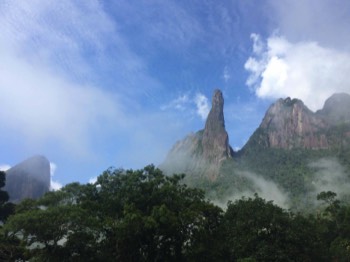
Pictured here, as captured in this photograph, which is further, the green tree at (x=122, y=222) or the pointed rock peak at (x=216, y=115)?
the pointed rock peak at (x=216, y=115)

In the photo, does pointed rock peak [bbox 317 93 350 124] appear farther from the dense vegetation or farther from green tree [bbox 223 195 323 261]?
the dense vegetation

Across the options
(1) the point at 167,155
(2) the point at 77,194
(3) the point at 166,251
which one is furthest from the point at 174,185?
(1) the point at 167,155

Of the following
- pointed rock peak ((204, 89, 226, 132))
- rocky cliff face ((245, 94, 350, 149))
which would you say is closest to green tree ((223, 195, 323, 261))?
rocky cliff face ((245, 94, 350, 149))

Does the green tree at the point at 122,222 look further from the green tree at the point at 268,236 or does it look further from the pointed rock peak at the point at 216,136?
the pointed rock peak at the point at 216,136

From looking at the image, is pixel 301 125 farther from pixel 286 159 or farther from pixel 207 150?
pixel 207 150

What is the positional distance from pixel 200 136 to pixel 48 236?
152259 mm

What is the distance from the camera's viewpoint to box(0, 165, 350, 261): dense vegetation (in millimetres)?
20375

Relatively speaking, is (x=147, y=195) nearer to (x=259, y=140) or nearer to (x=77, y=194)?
(x=77, y=194)

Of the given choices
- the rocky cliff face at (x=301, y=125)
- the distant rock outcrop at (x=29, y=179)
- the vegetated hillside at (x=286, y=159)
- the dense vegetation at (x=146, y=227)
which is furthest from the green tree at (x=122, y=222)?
the rocky cliff face at (x=301, y=125)

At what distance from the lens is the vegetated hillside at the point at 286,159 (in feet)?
383

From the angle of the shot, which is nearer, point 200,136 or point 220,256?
point 220,256

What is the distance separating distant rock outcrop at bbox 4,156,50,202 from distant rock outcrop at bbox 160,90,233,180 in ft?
177

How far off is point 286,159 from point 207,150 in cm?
3082

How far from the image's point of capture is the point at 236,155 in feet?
512
